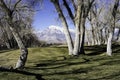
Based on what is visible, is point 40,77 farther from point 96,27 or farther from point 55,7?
point 96,27

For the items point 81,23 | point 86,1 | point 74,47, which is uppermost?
point 86,1

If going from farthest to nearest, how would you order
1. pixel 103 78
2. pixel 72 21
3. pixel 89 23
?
pixel 89 23
pixel 72 21
pixel 103 78

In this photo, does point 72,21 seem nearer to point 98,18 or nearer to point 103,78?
point 103,78

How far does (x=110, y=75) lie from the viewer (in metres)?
15.6

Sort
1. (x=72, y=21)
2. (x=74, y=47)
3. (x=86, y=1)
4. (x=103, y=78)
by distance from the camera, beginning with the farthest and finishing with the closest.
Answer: (x=72, y=21) → (x=74, y=47) → (x=86, y=1) → (x=103, y=78)

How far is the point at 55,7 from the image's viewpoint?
31.0 meters

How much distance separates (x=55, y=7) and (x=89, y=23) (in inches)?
1217

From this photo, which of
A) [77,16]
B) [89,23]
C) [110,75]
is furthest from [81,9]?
[89,23]

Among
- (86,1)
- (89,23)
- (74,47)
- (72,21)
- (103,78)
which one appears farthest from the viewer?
(89,23)

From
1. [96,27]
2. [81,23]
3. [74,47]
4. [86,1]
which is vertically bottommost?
[96,27]

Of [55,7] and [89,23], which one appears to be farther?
[89,23]

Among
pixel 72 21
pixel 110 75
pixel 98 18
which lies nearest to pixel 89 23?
pixel 98 18

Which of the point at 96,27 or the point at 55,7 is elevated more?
the point at 55,7

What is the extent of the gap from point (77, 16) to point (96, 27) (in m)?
34.9
